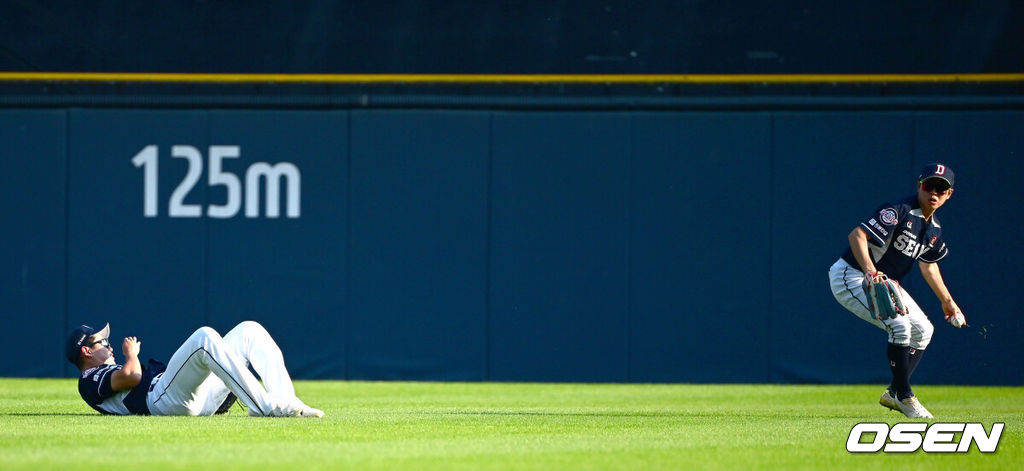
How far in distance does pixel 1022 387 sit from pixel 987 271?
4.28 ft

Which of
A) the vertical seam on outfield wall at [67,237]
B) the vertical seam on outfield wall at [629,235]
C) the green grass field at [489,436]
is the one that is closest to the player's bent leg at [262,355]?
the green grass field at [489,436]

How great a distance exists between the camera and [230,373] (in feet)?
25.7

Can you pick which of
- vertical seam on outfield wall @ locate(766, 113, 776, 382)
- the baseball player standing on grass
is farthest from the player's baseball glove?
vertical seam on outfield wall @ locate(766, 113, 776, 382)

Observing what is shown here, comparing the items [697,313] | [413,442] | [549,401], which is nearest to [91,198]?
[549,401]

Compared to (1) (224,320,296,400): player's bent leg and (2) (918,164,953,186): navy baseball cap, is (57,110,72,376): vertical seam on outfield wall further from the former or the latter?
(2) (918,164,953,186): navy baseball cap

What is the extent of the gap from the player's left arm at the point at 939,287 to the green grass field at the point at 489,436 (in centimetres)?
77

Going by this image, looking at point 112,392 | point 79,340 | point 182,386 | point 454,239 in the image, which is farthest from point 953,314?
point 454,239

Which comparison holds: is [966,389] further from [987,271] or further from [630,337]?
[630,337]

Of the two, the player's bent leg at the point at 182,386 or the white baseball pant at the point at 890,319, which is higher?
the white baseball pant at the point at 890,319

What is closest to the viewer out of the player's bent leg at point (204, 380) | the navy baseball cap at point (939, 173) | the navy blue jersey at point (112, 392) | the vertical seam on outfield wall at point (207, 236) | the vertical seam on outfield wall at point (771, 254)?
the player's bent leg at point (204, 380)

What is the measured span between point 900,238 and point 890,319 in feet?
2.00

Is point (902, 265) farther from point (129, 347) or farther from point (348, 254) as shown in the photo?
point (348, 254)

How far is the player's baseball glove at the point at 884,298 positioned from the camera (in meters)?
8.68

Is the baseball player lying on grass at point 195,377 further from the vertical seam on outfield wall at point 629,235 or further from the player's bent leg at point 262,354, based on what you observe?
the vertical seam on outfield wall at point 629,235
